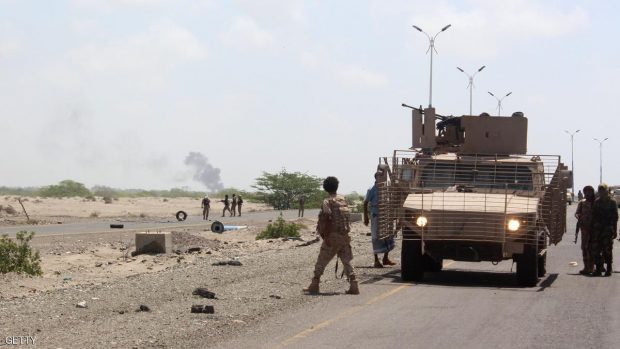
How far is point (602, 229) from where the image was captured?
61.5ft

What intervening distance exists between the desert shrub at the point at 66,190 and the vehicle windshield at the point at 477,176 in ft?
359

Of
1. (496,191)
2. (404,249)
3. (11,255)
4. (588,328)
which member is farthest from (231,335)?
(11,255)

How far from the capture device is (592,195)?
62.8ft

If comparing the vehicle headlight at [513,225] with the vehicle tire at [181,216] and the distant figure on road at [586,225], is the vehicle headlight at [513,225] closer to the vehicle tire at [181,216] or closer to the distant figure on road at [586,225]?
the distant figure on road at [586,225]

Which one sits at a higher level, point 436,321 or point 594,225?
point 594,225

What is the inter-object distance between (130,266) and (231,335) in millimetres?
11940

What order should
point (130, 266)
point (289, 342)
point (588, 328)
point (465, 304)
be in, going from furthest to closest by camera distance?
point (130, 266)
point (465, 304)
point (588, 328)
point (289, 342)

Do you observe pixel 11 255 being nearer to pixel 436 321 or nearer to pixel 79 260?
pixel 79 260

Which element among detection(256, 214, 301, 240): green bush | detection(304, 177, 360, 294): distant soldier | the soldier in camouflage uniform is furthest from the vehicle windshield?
detection(256, 214, 301, 240): green bush

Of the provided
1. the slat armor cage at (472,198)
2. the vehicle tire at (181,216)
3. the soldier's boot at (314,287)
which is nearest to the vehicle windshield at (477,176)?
the slat armor cage at (472,198)

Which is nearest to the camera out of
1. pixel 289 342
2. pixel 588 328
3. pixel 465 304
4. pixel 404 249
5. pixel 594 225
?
pixel 289 342

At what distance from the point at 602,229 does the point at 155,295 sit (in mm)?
8526

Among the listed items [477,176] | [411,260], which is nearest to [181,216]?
[477,176]

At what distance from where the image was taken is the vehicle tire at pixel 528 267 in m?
16.0
